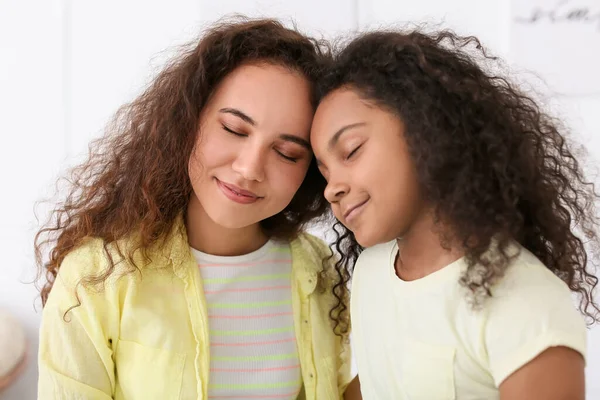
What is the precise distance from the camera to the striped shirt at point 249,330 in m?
1.29

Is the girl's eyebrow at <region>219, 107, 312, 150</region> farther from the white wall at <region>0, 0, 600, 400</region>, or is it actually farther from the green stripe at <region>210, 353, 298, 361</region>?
the white wall at <region>0, 0, 600, 400</region>

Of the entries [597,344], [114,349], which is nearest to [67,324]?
[114,349]

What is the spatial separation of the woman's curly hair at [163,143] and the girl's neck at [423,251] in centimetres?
29

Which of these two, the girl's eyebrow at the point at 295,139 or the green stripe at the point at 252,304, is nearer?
the girl's eyebrow at the point at 295,139

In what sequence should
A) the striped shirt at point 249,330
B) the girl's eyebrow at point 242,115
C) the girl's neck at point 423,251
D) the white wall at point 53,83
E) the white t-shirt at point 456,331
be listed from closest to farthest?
the white t-shirt at point 456,331
the girl's neck at point 423,251
the girl's eyebrow at point 242,115
the striped shirt at point 249,330
the white wall at point 53,83

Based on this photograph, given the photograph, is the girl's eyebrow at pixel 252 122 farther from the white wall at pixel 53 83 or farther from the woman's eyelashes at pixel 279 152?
the white wall at pixel 53 83

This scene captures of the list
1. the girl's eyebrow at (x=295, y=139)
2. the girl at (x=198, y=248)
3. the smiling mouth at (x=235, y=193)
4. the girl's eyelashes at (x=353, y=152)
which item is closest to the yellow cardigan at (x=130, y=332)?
the girl at (x=198, y=248)

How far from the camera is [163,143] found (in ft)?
4.13

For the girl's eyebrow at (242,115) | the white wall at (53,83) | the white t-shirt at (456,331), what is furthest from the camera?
the white wall at (53,83)

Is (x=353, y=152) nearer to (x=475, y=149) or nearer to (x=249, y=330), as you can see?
(x=475, y=149)

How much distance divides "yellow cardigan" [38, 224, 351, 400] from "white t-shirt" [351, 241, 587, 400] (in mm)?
225

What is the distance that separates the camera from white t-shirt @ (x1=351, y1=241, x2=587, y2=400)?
934 mm

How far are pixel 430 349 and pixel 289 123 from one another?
1.34ft

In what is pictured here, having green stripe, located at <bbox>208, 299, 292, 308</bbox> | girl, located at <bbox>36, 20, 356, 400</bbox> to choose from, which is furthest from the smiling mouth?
green stripe, located at <bbox>208, 299, 292, 308</bbox>
